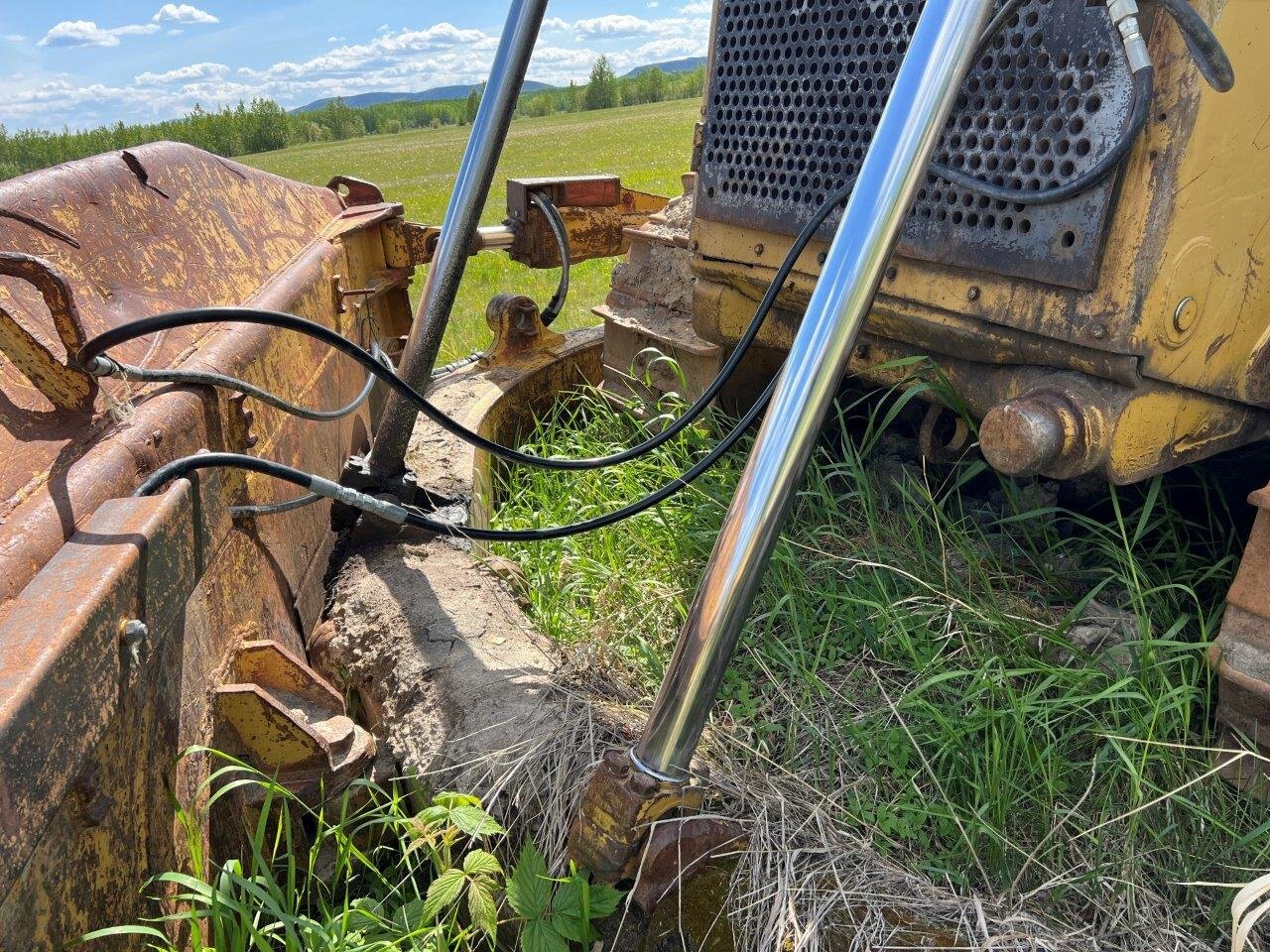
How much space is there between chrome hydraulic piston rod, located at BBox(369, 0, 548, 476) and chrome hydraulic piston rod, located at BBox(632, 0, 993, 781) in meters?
1.22

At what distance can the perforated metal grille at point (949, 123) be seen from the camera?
162cm

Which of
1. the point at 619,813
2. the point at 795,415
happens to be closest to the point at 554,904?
the point at 619,813

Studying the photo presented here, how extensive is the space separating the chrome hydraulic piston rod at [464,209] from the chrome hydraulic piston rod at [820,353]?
4.01 ft

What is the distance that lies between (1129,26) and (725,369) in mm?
1196

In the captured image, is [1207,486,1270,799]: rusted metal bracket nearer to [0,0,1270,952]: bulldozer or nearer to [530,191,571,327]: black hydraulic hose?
[0,0,1270,952]: bulldozer

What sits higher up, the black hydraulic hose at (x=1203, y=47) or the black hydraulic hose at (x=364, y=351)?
the black hydraulic hose at (x=1203, y=47)

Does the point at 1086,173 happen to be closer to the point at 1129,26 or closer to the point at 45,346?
the point at 1129,26

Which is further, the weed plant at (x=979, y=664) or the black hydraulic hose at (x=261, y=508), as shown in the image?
the black hydraulic hose at (x=261, y=508)

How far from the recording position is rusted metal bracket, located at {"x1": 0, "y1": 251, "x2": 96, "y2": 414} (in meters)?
1.37

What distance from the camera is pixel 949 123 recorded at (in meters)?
1.89

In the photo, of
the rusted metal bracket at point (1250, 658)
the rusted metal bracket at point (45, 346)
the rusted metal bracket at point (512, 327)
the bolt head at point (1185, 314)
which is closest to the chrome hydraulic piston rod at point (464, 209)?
the rusted metal bracket at point (45, 346)

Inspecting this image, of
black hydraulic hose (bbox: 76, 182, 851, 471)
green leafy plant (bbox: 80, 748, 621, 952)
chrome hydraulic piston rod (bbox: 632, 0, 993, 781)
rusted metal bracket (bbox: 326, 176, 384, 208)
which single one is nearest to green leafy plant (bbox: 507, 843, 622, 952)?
green leafy plant (bbox: 80, 748, 621, 952)

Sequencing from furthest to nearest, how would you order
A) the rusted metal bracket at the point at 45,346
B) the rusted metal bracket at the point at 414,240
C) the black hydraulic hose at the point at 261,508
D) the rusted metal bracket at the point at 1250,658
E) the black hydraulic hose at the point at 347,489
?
the rusted metal bracket at the point at 414,240 < the black hydraulic hose at the point at 261,508 < the rusted metal bracket at the point at 1250,658 < the black hydraulic hose at the point at 347,489 < the rusted metal bracket at the point at 45,346

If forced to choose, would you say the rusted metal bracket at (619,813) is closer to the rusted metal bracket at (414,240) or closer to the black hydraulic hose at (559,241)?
the black hydraulic hose at (559,241)
